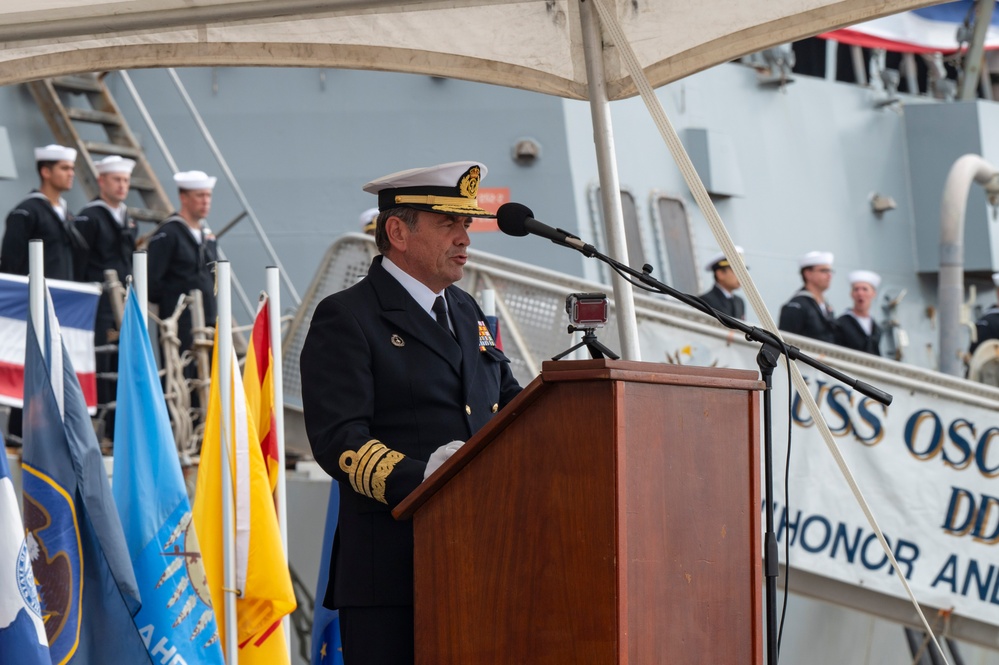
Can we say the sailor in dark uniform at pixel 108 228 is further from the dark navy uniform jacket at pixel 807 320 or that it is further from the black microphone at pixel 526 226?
the black microphone at pixel 526 226

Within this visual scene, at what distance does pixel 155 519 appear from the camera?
16.1 ft

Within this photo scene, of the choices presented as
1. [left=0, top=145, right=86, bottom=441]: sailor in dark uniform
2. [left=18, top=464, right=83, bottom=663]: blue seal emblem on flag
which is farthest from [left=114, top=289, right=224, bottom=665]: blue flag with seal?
[left=0, top=145, right=86, bottom=441]: sailor in dark uniform

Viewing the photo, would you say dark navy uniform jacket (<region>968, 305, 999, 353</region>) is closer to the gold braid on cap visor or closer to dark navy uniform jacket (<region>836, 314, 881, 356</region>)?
dark navy uniform jacket (<region>836, 314, 881, 356</region>)

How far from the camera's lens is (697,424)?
8.70 feet

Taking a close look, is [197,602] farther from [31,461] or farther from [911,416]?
[911,416]

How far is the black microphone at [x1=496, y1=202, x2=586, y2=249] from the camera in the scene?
3.05 metres

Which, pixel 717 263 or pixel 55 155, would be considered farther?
pixel 717 263

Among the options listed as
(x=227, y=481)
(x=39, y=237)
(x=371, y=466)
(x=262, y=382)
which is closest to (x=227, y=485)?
(x=227, y=481)

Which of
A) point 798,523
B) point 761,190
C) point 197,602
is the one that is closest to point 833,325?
point 761,190

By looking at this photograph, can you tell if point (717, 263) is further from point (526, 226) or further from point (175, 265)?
point (526, 226)

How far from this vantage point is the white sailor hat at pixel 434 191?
320 cm

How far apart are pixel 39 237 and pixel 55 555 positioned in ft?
12.9

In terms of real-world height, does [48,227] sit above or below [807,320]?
above

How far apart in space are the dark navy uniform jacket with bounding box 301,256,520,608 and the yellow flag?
1928mm
